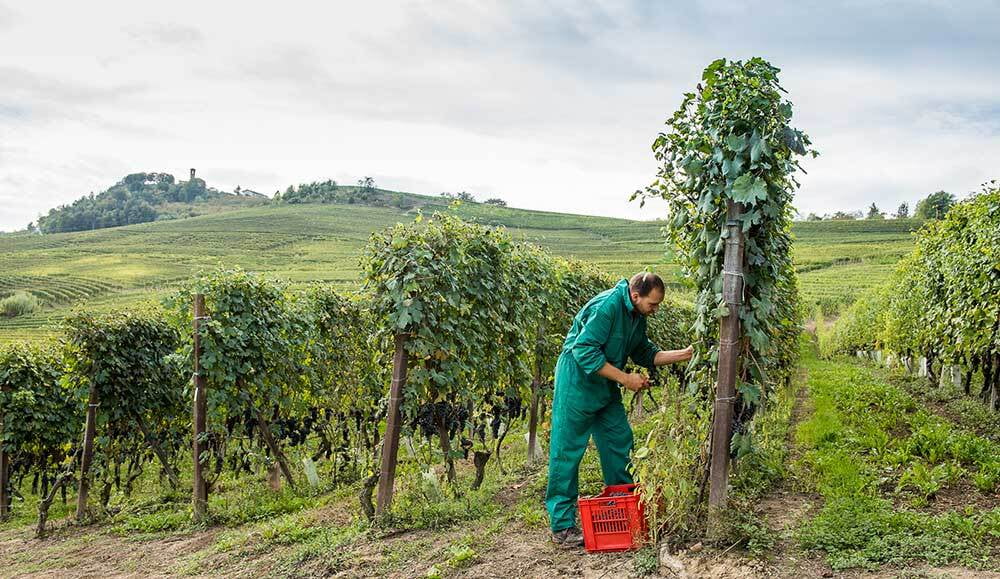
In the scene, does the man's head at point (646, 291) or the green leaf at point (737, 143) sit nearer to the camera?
the green leaf at point (737, 143)

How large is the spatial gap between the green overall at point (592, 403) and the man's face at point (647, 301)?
4cm

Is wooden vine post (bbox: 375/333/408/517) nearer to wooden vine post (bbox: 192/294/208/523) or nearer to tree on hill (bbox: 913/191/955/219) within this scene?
wooden vine post (bbox: 192/294/208/523)

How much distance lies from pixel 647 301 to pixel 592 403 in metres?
0.82

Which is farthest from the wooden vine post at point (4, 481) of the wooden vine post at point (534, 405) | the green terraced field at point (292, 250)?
the green terraced field at point (292, 250)

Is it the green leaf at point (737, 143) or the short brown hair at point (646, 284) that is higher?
the green leaf at point (737, 143)

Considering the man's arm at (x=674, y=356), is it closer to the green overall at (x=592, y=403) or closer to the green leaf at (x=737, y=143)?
the green overall at (x=592, y=403)

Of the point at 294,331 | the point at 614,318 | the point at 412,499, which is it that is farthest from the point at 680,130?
the point at 294,331

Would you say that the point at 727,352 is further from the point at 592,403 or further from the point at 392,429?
the point at 392,429

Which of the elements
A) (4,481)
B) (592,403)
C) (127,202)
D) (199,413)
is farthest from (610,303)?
(127,202)

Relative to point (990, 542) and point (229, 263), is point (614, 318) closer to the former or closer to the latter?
point (990, 542)

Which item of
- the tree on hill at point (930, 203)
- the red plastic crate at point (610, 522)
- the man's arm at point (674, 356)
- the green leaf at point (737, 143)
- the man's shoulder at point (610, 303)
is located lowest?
the red plastic crate at point (610, 522)

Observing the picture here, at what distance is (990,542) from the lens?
172 inches

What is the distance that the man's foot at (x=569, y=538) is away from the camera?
488 centimetres

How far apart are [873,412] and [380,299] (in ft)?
27.2
